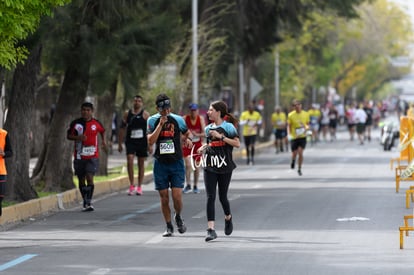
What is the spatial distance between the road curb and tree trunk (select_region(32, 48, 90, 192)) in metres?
0.79

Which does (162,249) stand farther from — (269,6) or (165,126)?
(269,6)

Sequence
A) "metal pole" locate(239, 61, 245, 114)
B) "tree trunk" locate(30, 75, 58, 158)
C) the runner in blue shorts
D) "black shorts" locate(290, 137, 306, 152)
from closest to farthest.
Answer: the runner in blue shorts, "black shorts" locate(290, 137, 306, 152), "tree trunk" locate(30, 75, 58, 158), "metal pole" locate(239, 61, 245, 114)

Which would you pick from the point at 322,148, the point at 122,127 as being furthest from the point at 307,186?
the point at 322,148

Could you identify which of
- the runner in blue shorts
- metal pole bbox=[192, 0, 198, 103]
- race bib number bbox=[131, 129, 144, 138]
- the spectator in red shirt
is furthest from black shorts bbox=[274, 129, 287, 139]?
the runner in blue shorts

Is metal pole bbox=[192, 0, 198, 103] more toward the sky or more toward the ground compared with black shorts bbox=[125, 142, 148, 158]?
more toward the sky

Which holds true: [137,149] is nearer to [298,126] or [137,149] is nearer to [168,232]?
[298,126]

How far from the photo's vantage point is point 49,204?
20.7m

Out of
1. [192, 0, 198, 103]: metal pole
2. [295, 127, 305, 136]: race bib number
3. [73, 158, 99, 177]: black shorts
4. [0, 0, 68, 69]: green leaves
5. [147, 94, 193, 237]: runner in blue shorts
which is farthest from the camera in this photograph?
[192, 0, 198, 103]: metal pole

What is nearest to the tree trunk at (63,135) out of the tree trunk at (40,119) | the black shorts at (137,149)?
the black shorts at (137,149)

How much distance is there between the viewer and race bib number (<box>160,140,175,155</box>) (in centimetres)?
1542

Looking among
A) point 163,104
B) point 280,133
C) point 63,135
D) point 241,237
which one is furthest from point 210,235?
point 280,133

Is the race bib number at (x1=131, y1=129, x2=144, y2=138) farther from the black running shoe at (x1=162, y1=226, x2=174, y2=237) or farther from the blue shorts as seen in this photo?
the black running shoe at (x1=162, y1=226, x2=174, y2=237)

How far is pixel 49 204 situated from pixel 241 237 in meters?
6.34

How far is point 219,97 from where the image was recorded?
57688 millimetres
